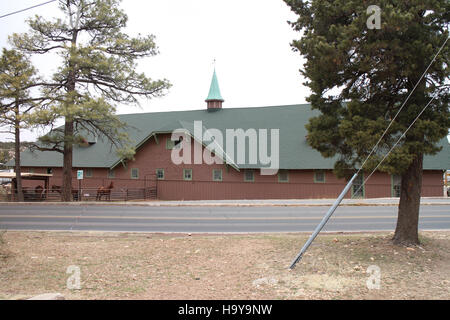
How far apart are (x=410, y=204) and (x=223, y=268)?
4645mm

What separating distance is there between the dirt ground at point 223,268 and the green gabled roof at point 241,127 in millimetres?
18521

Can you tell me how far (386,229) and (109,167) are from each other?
25.4 metres

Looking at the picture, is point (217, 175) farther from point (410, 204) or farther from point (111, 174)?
point (410, 204)

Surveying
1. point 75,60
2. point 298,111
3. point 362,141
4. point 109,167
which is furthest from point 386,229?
point 109,167

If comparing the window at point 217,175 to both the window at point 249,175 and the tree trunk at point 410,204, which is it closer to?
the window at point 249,175

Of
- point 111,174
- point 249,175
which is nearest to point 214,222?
point 249,175

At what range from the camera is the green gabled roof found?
2875cm

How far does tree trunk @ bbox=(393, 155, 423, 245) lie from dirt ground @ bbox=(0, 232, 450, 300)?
1.01 feet

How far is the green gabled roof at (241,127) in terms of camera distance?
28750 mm

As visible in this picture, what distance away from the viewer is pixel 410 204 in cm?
902

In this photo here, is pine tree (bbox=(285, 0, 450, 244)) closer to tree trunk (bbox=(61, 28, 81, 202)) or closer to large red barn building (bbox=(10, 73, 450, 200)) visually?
tree trunk (bbox=(61, 28, 81, 202))

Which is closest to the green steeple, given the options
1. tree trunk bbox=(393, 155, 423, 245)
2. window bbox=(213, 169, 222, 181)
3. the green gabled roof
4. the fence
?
the green gabled roof

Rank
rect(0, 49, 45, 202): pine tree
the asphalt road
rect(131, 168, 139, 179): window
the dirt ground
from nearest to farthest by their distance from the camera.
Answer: the dirt ground
the asphalt road
rect(0, 49, 45, 202): pine tree
rect(131, 168, 139, 179): window
